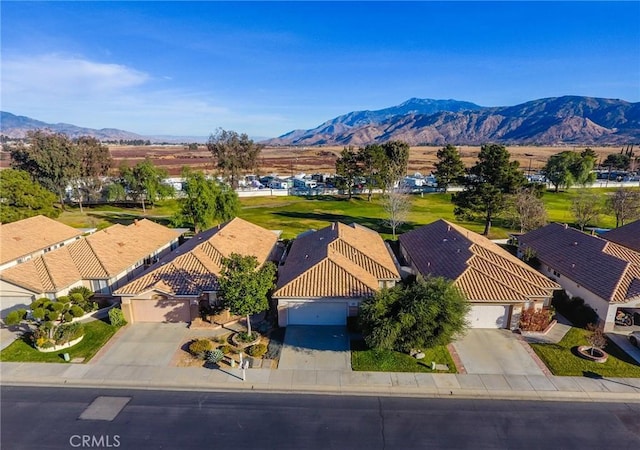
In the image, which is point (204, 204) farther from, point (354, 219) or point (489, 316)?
point (489, 316)

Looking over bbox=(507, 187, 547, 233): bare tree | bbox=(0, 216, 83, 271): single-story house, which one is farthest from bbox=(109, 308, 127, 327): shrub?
bbox=(507, 187, 547, 233): bare tree

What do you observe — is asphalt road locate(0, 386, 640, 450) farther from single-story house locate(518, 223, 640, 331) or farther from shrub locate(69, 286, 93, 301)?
shrub locate(69, 286, 93, 301)

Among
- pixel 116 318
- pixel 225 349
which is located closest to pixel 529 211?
pixel 225 349

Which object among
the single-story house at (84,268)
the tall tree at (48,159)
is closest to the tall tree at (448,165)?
the single-story house at (84,268)

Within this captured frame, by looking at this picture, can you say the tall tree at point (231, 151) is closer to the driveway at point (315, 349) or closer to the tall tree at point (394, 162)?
the tall tree at point (394, 162)

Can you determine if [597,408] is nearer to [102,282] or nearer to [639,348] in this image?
[639,348]

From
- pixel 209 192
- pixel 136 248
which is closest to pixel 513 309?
pixel 136 248
